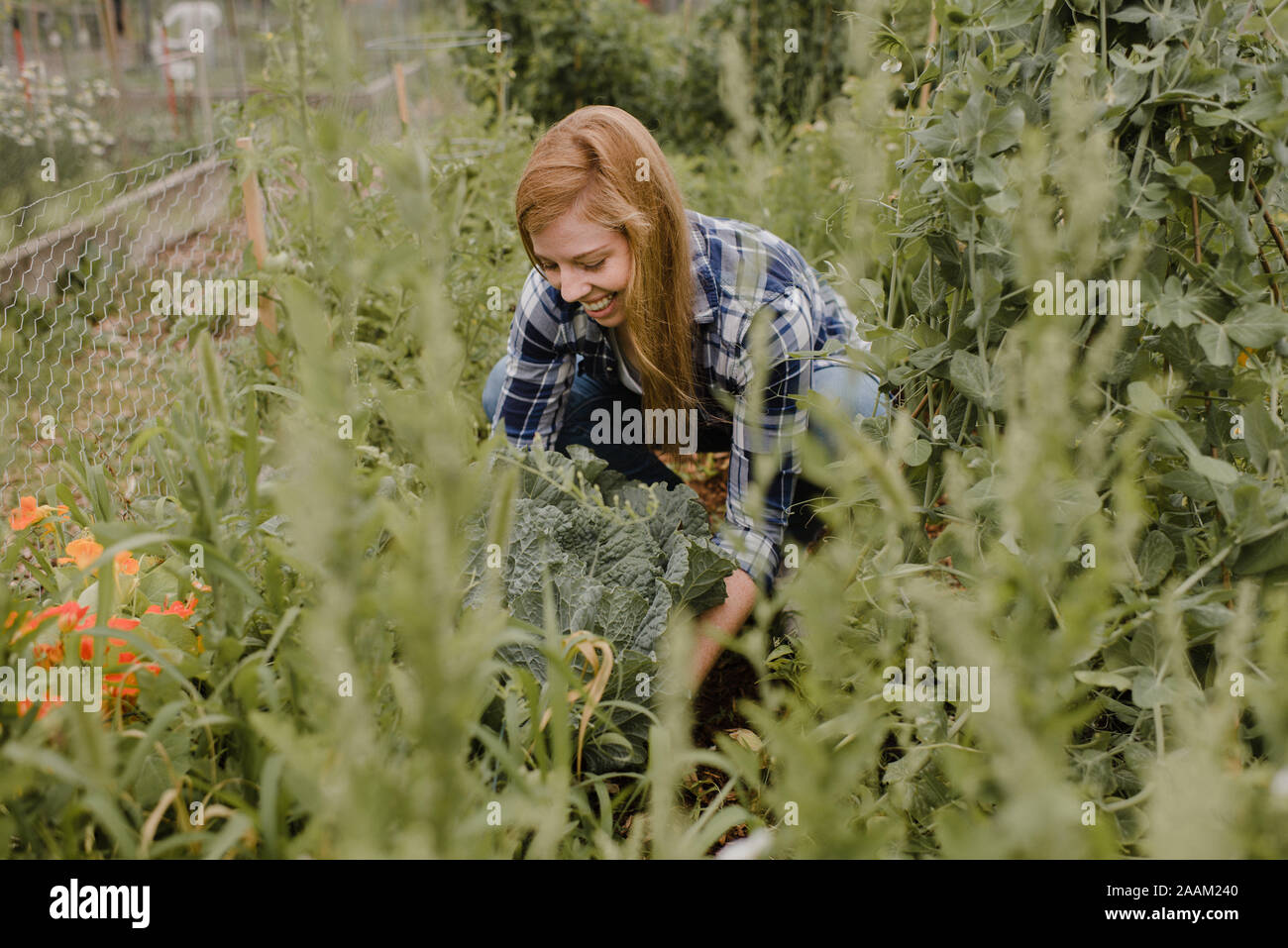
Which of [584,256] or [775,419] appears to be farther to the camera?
[775,419]

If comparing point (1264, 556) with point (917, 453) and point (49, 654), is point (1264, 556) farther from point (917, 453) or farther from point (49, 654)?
point (49, 654)

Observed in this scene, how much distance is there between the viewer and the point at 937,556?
120cm

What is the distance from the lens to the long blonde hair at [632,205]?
64.1 inches

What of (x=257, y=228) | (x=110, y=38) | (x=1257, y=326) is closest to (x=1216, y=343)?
(x=1257, y=326)

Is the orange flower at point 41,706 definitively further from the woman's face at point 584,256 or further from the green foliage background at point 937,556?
the woman's face at point 584,256

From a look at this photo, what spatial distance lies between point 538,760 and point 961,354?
0.74 meters

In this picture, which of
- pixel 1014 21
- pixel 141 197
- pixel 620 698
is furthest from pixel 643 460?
pixel 141 197

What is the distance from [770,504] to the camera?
178 cm

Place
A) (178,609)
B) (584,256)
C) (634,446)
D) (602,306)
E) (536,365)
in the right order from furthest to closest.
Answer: (634,446)
(536,365)
(602,306)
(584,256)
(178,609)

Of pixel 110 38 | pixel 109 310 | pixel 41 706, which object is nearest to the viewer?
pixel 41 706

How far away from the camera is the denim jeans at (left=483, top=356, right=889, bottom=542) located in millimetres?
2020

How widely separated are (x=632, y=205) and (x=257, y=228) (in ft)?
4.08

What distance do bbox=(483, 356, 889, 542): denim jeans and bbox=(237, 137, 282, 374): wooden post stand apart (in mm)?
553
